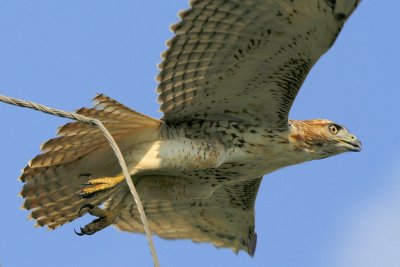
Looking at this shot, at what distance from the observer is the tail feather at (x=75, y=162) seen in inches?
372

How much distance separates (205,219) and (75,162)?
7.11ft

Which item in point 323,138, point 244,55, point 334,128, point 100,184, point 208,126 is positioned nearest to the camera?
point 244,55

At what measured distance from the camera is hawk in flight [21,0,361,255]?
9.07 m

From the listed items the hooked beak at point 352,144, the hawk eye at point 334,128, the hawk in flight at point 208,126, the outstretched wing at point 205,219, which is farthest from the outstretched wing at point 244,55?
the outstretched wing at point 205,219

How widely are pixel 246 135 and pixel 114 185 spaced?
1.22 metres

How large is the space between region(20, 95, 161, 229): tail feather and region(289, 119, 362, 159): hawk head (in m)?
1.28

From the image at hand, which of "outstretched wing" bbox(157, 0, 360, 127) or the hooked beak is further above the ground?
"outstretched wing" bbox(157, 0, 360, 127)

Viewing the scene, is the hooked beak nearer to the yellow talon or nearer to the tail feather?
the tail feather

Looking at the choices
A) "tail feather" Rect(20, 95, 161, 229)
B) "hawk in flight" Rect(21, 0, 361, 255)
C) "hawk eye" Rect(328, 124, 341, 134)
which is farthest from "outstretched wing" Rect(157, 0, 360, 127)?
"hawk eye" Rect(328, 124, 341, 134)

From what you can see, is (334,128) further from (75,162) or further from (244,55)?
(75,162)

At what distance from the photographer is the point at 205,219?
1158 centimetres

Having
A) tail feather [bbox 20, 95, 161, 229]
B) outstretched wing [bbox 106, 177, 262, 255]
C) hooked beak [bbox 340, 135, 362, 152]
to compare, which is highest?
tail feather [bbox 20, 95, 161, 229]

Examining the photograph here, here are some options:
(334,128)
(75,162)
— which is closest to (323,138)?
(334,128)

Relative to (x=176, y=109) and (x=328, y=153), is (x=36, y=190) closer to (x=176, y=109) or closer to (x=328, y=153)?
(x=176, y=109)
